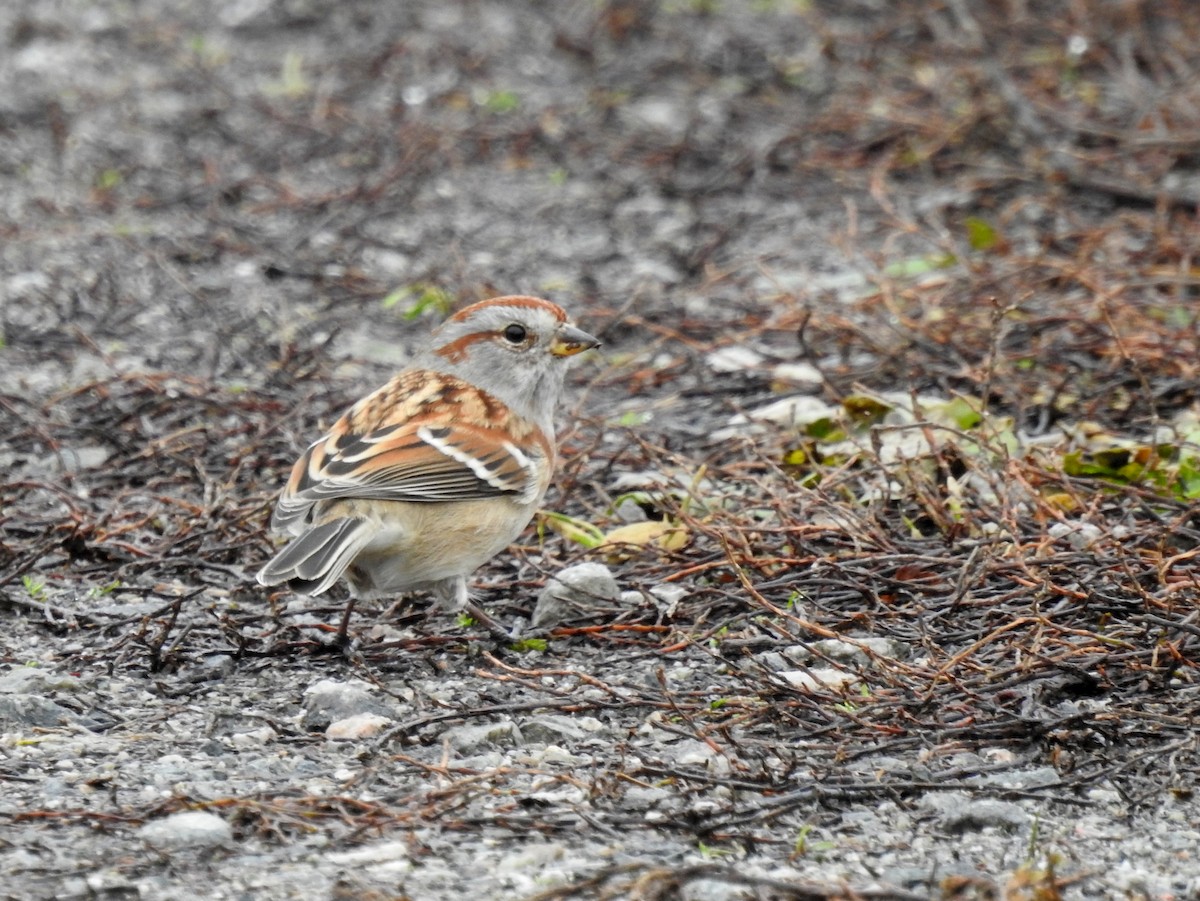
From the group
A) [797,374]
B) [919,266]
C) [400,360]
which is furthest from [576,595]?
[919,266]

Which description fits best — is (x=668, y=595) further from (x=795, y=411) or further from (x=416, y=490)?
(x=795, y=411)

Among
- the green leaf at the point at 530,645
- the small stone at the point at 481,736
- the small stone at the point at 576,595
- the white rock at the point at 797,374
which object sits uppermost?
the small stone at the point at 481,736

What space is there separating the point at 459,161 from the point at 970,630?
666cm

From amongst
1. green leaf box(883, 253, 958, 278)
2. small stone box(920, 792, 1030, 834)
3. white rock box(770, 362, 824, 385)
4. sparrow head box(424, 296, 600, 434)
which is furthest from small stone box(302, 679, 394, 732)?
green leaf box(883, 253, 958, 278)

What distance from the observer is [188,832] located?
12.7 ft

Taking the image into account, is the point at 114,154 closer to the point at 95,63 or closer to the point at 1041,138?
the point at 95,63

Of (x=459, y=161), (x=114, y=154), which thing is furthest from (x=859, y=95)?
(x=114, y=154)

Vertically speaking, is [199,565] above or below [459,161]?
above

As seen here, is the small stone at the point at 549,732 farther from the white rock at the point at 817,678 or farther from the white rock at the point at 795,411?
the white rock at the point at 795,411

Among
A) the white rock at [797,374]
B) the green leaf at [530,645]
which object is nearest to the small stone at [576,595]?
the green leaf at [530,645]

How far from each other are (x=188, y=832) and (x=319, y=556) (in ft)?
3.85

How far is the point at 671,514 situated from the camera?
19.3 feet

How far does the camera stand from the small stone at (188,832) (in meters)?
3.84

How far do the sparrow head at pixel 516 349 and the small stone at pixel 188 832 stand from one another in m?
2.28
